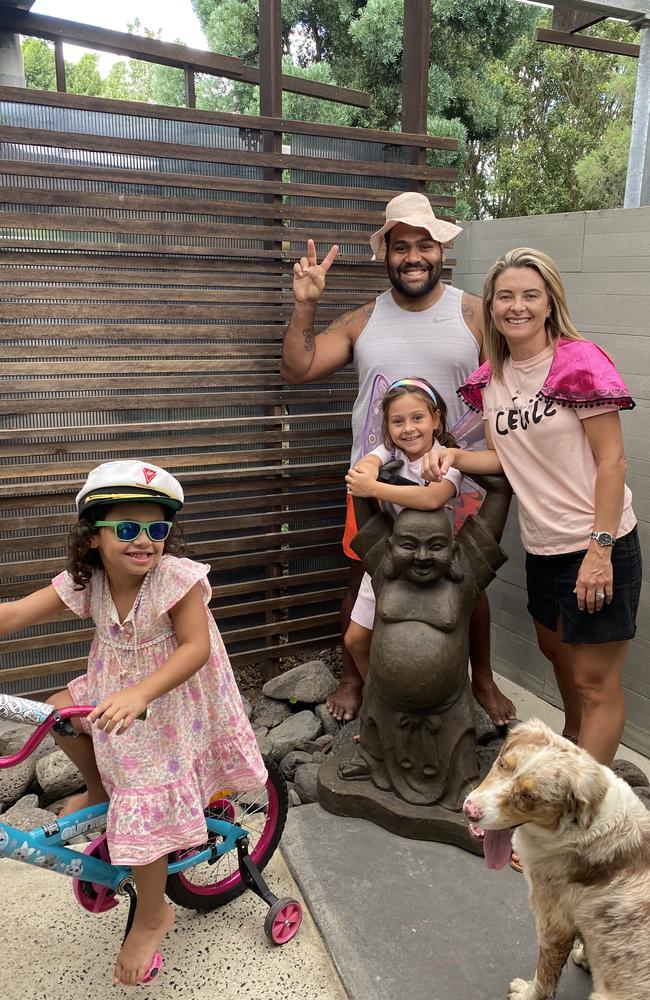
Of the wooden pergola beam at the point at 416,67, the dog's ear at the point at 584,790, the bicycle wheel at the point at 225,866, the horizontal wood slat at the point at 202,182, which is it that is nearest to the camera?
the dog's ear at the point at 584,790

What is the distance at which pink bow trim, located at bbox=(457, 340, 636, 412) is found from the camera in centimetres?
257

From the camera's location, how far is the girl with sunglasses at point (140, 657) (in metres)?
2.06

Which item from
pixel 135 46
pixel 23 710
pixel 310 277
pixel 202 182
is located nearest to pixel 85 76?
pixel 135 46

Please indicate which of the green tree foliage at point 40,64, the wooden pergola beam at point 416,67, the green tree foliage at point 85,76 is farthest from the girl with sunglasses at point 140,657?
the green tree foliage at point 85,76

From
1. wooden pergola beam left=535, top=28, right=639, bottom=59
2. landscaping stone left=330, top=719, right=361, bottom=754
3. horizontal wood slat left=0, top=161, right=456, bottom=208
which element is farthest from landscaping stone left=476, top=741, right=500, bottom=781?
wooden pergola beam left=535, top=28, right=639, bottom=59

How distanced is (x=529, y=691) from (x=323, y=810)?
5.36ft

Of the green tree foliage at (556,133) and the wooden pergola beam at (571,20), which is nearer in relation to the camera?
the wooden pergola beam at (571,20)

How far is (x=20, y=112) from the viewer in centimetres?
346

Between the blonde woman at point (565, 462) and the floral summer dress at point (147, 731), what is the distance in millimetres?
1035

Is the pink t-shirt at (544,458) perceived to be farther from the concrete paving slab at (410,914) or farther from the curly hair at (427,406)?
the concrete paving slab at (410,914)

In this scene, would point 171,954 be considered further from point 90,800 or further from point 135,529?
point 135,529

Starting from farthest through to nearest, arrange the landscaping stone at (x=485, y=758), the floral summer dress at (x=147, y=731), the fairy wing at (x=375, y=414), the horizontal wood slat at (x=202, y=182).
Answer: the horizontal wood slat at (x=202, y=182)
the fairy wing at (x=375, y=414)
the landscaping stone at (x=485, y=758)
the floral summer dress at (x=147, y=731)

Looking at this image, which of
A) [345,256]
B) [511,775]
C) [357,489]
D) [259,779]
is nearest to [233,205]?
[345,256]

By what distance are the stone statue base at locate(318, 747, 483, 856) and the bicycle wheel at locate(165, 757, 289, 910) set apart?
0.38 metres
